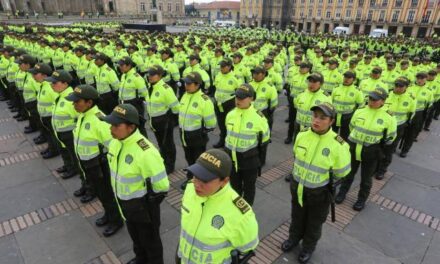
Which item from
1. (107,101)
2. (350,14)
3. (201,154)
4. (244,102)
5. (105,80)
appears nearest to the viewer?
(201,154)

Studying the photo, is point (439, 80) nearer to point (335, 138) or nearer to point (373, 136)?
point (373, 136)

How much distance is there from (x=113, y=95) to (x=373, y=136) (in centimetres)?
699

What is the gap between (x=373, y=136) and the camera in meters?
4.70

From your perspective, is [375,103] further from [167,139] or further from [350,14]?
[350,14]

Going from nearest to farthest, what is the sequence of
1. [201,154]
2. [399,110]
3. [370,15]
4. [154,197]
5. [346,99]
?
[201,154] < [154,197] < [399,110] < [346,99] < [370,15]

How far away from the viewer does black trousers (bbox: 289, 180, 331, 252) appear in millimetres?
3579

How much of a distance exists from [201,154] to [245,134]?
1861 mm

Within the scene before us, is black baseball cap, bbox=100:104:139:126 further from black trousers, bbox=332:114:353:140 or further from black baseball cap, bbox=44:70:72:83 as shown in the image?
black trousers, bbox=332:114:353:140

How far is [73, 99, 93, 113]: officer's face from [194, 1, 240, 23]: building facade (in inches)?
3609

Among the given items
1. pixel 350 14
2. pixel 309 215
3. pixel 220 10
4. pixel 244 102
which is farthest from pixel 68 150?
pixel 220 10

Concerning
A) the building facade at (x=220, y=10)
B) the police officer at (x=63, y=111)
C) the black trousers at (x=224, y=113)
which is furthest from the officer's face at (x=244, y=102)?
the building facade at (x=220, y=10)

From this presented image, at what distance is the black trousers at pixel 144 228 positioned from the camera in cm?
328

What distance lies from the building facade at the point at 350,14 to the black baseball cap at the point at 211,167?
49307 mm

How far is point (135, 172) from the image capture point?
312 centimetres
